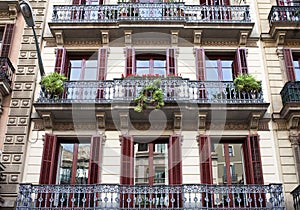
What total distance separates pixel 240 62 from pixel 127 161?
5424mm

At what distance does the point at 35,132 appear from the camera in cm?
1292

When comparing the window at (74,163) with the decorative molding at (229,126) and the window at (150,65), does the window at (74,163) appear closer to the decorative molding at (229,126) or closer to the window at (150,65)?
the window at (150,65)

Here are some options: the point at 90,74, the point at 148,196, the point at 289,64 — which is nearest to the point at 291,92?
the point at 289,64

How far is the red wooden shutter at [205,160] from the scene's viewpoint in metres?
12.0

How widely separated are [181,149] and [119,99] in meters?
2.56

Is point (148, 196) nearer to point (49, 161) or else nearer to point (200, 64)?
point (49, 161)

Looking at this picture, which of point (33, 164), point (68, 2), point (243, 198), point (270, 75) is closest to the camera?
point (243, 198)

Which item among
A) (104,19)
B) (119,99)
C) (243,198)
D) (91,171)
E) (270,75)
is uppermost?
(104,19)

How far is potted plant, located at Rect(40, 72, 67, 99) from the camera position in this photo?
1286cm

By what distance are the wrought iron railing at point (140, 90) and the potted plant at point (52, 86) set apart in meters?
0.09

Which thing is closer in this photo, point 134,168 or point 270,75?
point 134,168

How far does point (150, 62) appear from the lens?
14.5 meters

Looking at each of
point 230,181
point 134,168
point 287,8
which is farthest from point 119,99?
point 287,8

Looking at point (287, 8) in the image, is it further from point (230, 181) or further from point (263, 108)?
point (230, 181)
